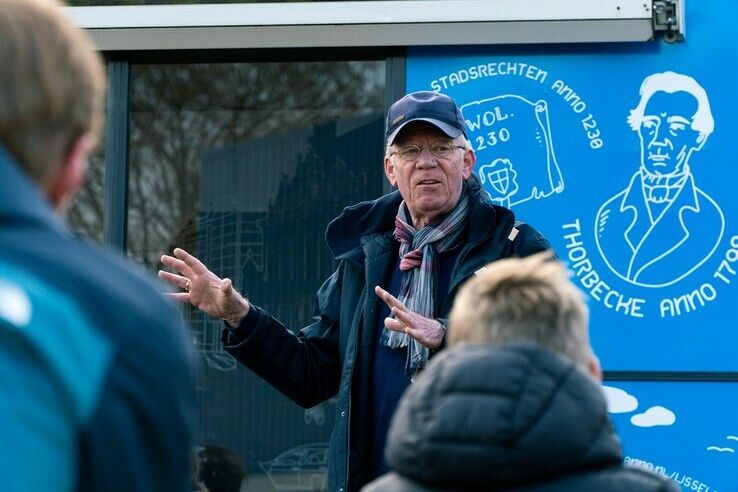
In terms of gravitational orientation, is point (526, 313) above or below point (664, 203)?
below

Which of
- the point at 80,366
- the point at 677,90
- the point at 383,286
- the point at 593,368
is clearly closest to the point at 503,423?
the point at 593,368

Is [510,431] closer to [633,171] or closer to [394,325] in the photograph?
[394,325]

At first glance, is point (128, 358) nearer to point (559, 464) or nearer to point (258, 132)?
point (559, 464)

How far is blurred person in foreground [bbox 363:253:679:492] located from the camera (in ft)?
5.87

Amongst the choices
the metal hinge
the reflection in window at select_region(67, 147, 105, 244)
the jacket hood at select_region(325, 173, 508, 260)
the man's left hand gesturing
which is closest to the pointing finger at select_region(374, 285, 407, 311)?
the man's left hand gesturing

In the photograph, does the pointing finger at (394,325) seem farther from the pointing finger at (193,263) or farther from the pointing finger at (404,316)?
the pointing finger at (193,263)

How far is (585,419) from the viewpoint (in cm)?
182

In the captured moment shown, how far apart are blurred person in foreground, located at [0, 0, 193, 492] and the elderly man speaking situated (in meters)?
1.90

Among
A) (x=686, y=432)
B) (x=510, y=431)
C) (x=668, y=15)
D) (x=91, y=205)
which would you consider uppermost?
(x=668, y=15)

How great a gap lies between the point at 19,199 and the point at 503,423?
28.7 inches

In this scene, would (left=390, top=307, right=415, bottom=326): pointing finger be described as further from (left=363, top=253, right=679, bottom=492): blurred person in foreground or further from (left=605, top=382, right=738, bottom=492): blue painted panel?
(left=605, top=382, right=738, bottom=492): blue painted panel

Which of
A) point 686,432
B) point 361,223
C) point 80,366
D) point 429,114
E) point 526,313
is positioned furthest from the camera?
point 686,432

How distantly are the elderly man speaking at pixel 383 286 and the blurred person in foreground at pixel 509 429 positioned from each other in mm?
1493

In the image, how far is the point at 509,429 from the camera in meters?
1.79
